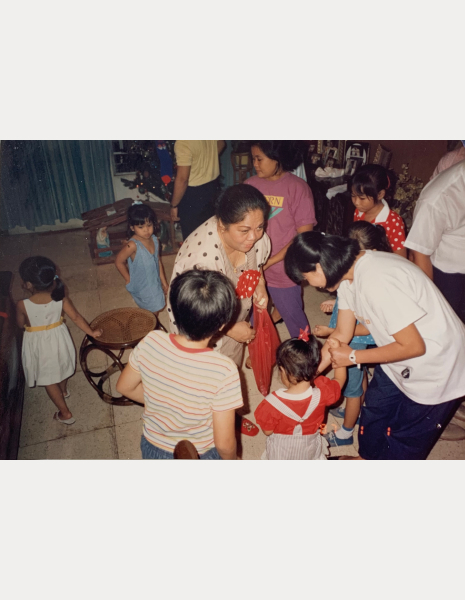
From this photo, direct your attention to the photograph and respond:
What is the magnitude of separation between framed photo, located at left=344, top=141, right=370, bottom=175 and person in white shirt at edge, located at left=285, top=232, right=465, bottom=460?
1384 mm

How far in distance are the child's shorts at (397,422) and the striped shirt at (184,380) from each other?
107 cm

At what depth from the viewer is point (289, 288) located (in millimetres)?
2844

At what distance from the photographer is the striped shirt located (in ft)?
4.31

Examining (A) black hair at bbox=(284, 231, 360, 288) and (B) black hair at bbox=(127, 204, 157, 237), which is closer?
(A) black hair at bbox=(284, 231, 360, 288)

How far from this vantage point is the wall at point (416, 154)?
2.37 m

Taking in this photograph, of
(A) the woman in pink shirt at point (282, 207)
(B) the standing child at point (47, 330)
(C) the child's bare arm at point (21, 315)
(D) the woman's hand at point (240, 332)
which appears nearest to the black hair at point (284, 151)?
(A) the woman in pink shirt at point (282, 207)

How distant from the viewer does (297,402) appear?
5.84 feet

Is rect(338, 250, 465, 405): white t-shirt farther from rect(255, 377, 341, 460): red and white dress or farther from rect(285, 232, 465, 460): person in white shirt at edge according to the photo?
rect(255, 377, 341, 460): red and white dress

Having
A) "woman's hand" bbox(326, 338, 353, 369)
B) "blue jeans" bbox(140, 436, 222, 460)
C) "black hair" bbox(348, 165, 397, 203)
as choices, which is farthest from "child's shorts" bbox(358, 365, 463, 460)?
"black hair" bbox(348, 165, 397, 203)

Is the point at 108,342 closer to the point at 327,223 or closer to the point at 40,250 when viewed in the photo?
the point at 40,250

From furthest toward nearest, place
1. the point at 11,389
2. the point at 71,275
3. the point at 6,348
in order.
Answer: the point at 71,275 < the point at 11,389 < the point at 6,348

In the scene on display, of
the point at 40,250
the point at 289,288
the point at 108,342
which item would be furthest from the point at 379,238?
the point at 40,250

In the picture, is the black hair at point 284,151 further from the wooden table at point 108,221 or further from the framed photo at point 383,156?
the wooden table at point 108,221

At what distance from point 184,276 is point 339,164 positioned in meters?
2.45
